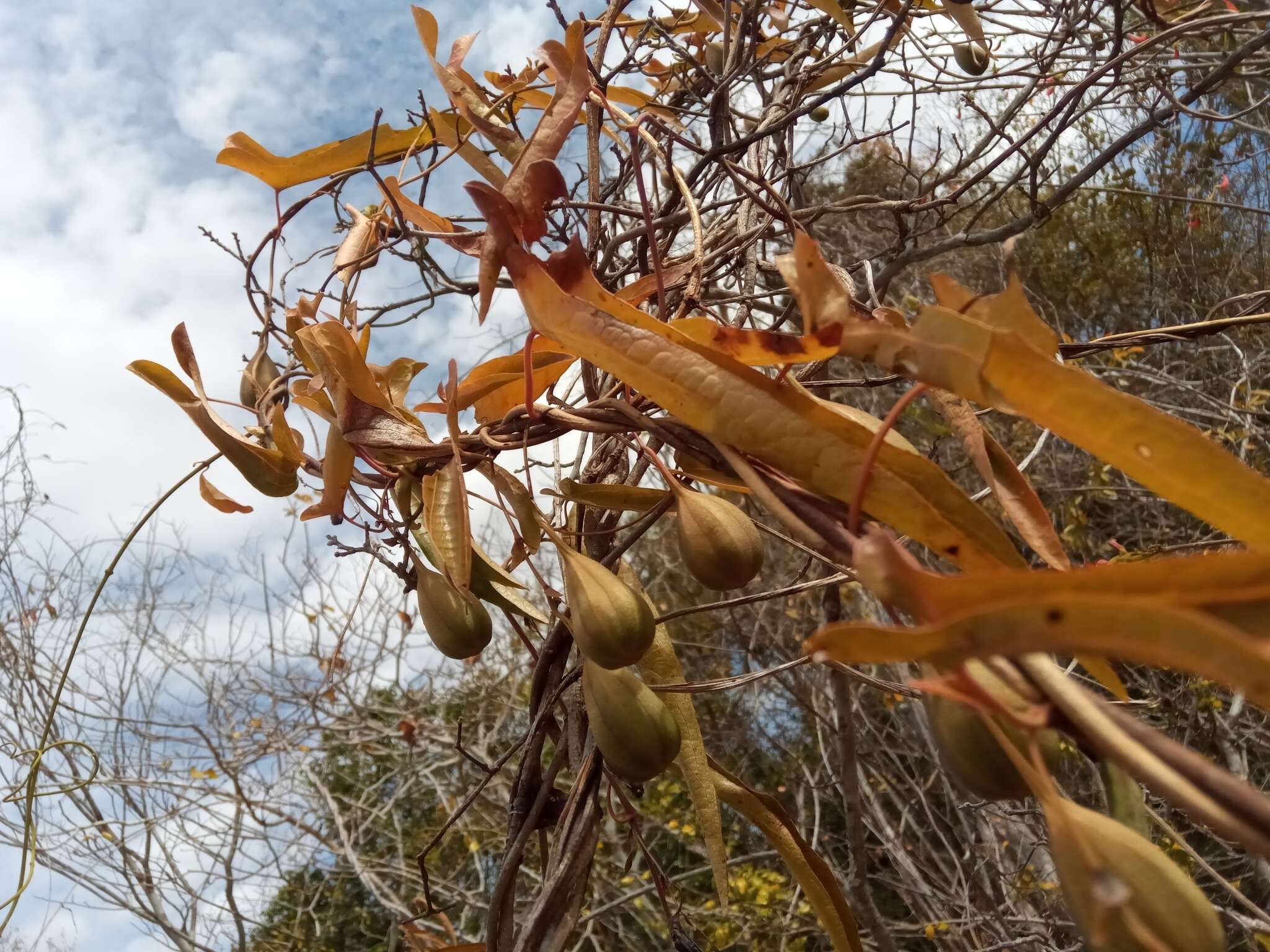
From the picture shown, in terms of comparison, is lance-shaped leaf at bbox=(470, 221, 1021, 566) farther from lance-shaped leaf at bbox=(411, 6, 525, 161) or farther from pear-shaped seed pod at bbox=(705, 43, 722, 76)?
pear-shaped seed pod at bbox=(705, 43, 722, 76)

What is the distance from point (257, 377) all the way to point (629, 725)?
328 millimetres

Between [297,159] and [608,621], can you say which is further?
[297,159]

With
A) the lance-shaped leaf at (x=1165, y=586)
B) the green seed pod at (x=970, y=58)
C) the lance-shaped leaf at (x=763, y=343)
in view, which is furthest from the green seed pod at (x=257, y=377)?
the green seed pod at (x=970, y=58)

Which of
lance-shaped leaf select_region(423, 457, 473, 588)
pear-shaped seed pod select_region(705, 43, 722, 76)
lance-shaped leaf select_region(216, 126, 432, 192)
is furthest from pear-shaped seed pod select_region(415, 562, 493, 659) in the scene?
pear-shaped seed pod select_region(705, 43, 722, 76)

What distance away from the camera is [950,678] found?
0.48 feet

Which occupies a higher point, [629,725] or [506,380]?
[506,380]

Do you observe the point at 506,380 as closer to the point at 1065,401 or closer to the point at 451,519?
the point at 451,519

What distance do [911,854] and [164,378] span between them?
206 cm

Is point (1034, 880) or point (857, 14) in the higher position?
point (857, 14)

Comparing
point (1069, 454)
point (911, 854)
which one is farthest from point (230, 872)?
point (1069, 454)

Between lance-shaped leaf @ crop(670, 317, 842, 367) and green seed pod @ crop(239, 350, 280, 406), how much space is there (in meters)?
0.27

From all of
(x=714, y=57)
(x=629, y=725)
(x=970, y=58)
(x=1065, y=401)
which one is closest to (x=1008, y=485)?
(x=1065, y=401)

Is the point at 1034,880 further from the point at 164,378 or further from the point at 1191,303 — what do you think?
the point at 1191,303

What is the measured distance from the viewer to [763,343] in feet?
0.73
